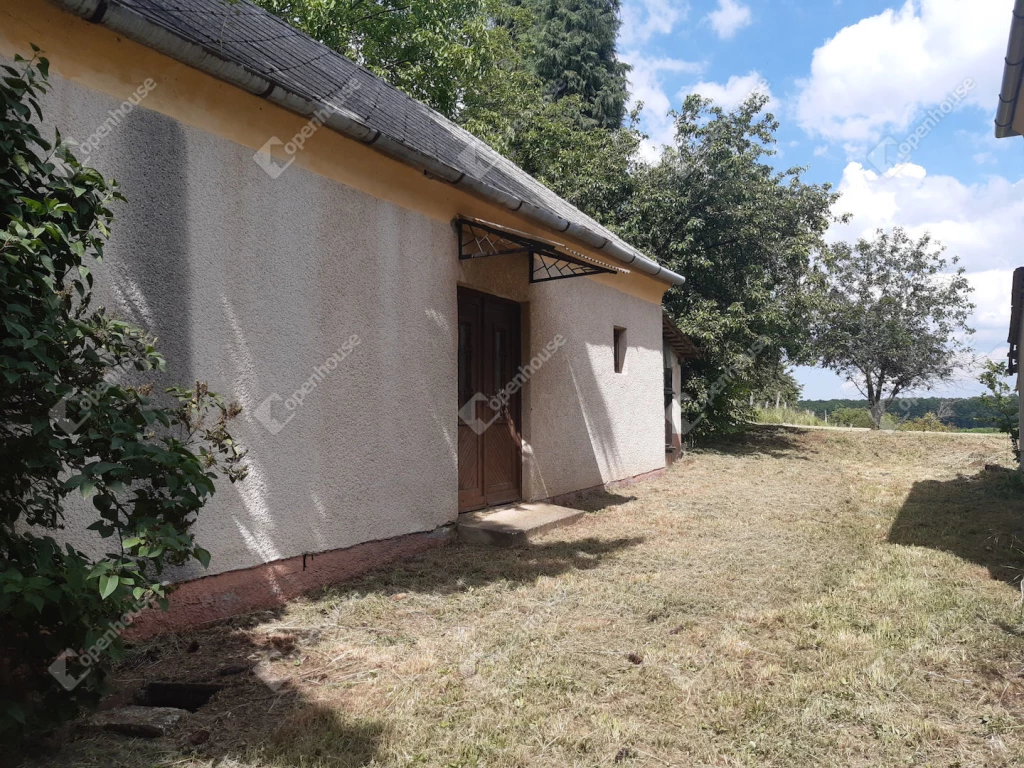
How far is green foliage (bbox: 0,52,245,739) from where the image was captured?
217 cm

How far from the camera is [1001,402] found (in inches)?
427

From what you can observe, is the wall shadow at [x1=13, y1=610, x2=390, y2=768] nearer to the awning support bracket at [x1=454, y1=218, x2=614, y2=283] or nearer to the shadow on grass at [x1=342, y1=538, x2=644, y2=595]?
the shadow on grass at [x1=342, y1=538, x2=644, y2=595]

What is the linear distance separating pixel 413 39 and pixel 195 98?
11734mm

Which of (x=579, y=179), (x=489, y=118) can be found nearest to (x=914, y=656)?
(x=579, y=179)

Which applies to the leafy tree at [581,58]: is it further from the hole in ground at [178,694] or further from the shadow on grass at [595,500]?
the hole in ground at [178,694]

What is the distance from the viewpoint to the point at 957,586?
479cm

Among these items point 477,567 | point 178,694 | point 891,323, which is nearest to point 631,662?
point 477,567

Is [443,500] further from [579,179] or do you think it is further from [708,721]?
[579,179]

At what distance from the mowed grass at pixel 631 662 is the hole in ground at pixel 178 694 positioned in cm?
8
